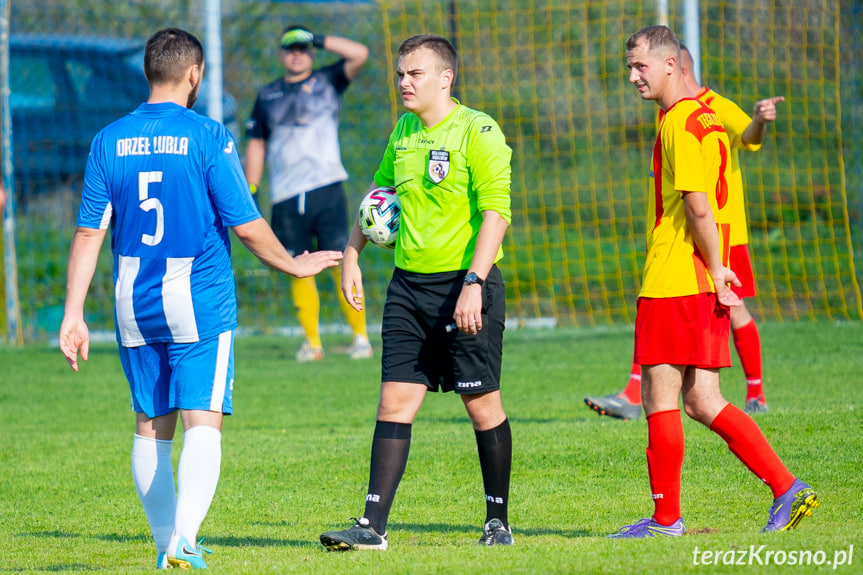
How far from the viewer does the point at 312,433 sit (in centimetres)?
699

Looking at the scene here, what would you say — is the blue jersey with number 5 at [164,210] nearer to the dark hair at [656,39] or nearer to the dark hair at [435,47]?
the dark hair at [435,47]

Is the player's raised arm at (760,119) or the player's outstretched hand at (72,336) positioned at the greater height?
the player's raised arm at (760,119)

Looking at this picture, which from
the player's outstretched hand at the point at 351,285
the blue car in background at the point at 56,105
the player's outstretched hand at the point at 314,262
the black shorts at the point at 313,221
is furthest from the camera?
the blue car in background at the point at 56,105

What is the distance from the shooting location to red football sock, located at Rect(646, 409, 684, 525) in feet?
14.0

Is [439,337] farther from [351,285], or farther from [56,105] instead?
[56,105]

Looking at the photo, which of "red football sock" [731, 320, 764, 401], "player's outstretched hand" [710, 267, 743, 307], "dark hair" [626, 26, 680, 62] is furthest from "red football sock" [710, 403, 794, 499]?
"red football sock" [731, 320, 764, 401]

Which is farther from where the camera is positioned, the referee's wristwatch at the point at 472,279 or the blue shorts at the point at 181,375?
the referee's wristwatch at the point at 472,279

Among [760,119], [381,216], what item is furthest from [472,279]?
[760,119]

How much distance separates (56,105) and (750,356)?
31.9 feet

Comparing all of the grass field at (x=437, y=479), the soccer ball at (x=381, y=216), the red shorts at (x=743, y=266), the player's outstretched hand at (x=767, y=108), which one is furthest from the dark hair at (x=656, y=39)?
the red shorts at (x=743, y=266)

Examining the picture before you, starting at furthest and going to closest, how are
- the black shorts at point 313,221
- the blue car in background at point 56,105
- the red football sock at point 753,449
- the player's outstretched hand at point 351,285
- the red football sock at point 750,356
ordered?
1. the blue car in background at point 56,105
2. the black shorts at point 313,221
3. the red football sock at point 750,356
4. the player's outstretched hand at point 351,285
5. the red football sock at point 753,449

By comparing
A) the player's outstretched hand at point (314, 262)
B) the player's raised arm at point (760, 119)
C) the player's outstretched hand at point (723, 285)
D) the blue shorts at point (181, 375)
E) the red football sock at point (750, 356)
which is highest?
the player's raised arm at point (760, 119)

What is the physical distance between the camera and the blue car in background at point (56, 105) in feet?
43.7

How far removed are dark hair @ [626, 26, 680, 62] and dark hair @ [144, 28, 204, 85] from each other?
5.62 feet
